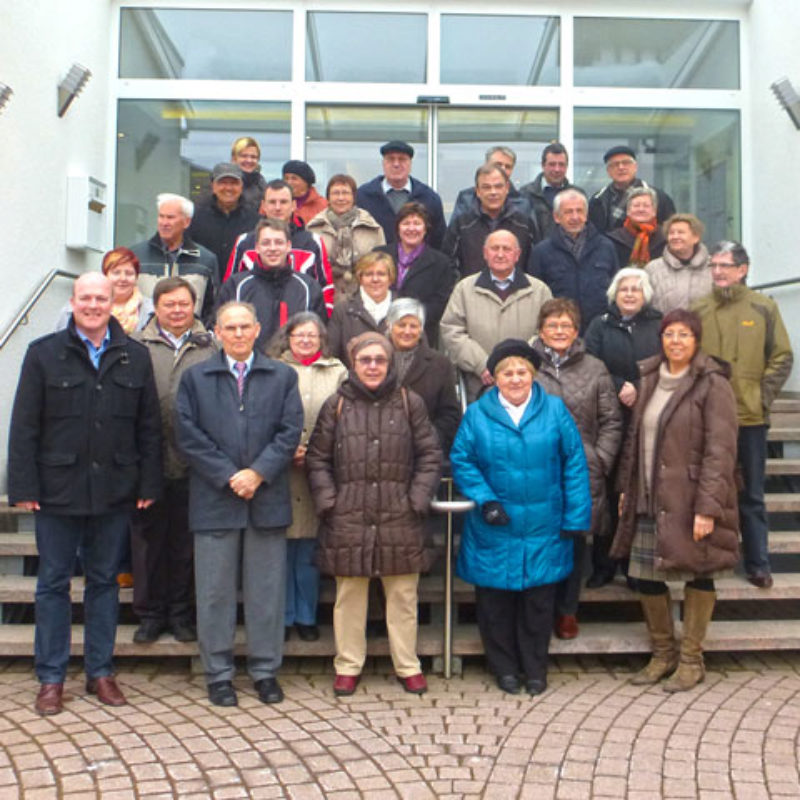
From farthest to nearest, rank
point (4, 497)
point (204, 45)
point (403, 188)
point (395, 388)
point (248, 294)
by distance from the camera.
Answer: point (204, 45) → point (403, 188) → point (4, 497) → point (248, 294) → point (395, 388)

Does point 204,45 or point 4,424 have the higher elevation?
point 204,45

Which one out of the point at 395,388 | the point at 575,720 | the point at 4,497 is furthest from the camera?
the point at 4,497

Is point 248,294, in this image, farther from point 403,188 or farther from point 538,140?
point 538,140

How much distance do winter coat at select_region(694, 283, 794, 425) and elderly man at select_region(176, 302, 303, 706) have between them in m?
2.44

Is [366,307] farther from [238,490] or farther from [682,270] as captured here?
[682,270]

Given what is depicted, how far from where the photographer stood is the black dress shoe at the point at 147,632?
4.95 meters

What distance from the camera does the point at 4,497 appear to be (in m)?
6.05

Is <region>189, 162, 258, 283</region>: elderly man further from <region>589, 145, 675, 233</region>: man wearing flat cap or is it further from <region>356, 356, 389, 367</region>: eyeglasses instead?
<region>589, 145, 675, 233</region>: man wearing flat cap

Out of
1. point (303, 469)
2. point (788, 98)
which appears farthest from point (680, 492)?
point (788, 98)

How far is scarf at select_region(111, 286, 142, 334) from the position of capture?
5.32 metres

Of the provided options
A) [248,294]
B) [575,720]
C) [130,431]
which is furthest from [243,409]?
[575,720]

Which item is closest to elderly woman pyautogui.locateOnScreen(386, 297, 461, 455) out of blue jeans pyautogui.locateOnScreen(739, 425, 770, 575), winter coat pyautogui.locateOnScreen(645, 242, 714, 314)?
winter coat pyautogui.locateOnScreen(645, 242, 714, 314)

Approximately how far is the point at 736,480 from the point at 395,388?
1.79 meters

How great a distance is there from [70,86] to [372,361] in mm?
4315
